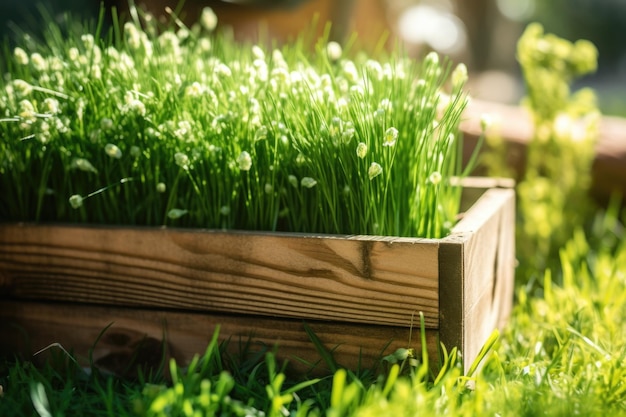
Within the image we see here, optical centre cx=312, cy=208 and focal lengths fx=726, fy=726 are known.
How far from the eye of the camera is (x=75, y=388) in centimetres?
Result: 165

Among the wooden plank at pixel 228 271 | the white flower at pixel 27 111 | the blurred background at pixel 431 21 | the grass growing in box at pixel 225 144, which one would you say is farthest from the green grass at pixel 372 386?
the blurred background at pixel 431 21

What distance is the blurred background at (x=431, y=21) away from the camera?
3.28m

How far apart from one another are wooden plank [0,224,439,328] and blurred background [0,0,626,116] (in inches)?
23.5

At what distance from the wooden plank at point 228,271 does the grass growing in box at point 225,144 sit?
0.09 m

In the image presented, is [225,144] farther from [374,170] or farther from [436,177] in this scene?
[436,177]

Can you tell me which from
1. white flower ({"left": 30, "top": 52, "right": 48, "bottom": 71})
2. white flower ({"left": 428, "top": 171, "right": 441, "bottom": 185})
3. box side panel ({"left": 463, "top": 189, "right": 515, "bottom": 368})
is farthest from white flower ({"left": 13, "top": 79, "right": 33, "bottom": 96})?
box side panel ({"left": 463, "top": 189, "right": 515, "bottom": 368})

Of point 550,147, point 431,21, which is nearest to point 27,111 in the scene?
point 550,147

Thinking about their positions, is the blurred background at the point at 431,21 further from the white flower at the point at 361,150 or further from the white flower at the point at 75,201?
the white flower at the point at 75,201

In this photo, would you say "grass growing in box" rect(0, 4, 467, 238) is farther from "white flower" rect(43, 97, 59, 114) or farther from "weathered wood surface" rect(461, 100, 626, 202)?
"weathered wood surface" rect(461, 100, 626, 202)

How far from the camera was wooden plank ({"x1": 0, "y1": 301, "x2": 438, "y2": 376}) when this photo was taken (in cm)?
162

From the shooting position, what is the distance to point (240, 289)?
1.68 metres

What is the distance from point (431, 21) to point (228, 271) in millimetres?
8125

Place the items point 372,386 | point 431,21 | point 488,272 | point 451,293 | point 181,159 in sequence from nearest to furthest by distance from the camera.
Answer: point 372,386
point 451,293
point 181,159
point 488,272
point 431,21

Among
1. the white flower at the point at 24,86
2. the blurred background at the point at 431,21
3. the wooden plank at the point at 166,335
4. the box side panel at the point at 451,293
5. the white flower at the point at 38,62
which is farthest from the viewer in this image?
the blurred background at the point at 431,21
